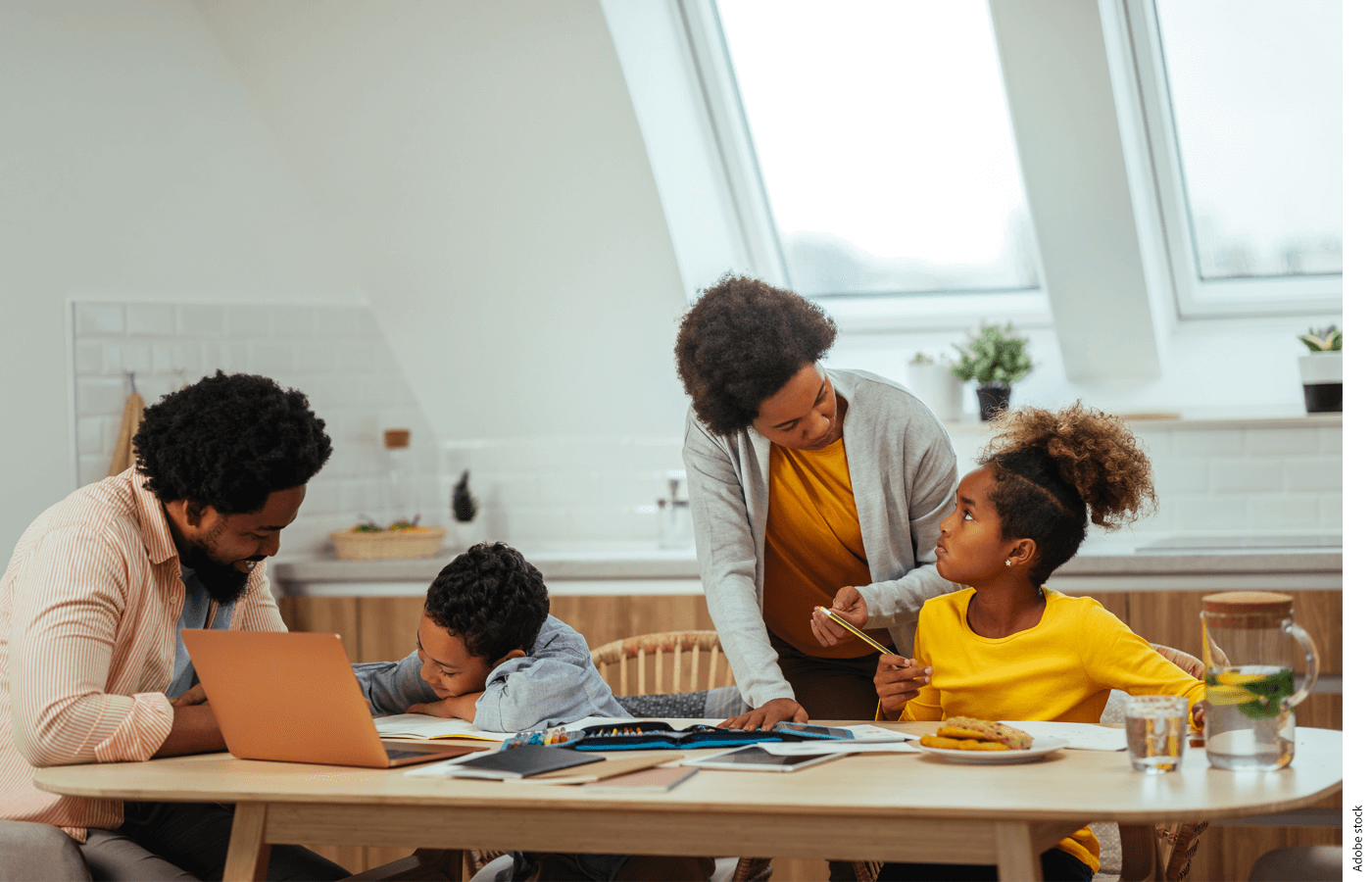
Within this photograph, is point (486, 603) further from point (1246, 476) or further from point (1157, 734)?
point (1246, 476)

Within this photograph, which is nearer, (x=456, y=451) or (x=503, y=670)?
(x=503, y=670)

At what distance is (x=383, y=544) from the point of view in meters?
3.80

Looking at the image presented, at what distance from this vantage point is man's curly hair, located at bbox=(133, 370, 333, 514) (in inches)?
75.2

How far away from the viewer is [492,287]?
3984 millimetres

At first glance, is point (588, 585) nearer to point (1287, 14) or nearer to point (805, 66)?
point (805, 66)

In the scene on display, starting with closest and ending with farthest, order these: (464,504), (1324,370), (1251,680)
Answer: (1251,680), (1324,370), (464,504)

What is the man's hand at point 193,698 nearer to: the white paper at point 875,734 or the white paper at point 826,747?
the white paper at point 826,747

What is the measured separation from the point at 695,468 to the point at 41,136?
198 cm

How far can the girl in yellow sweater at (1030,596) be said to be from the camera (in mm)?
2029

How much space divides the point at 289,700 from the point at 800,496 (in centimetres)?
99

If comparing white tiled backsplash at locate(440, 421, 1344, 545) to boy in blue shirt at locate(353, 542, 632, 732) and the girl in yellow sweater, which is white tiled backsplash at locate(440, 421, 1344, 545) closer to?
the girl in yellow sweater

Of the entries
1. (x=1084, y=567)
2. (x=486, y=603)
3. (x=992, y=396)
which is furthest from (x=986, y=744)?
(x=992, y=396)

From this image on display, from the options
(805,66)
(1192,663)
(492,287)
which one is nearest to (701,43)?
(805,66)

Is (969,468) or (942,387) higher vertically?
(942,387)
